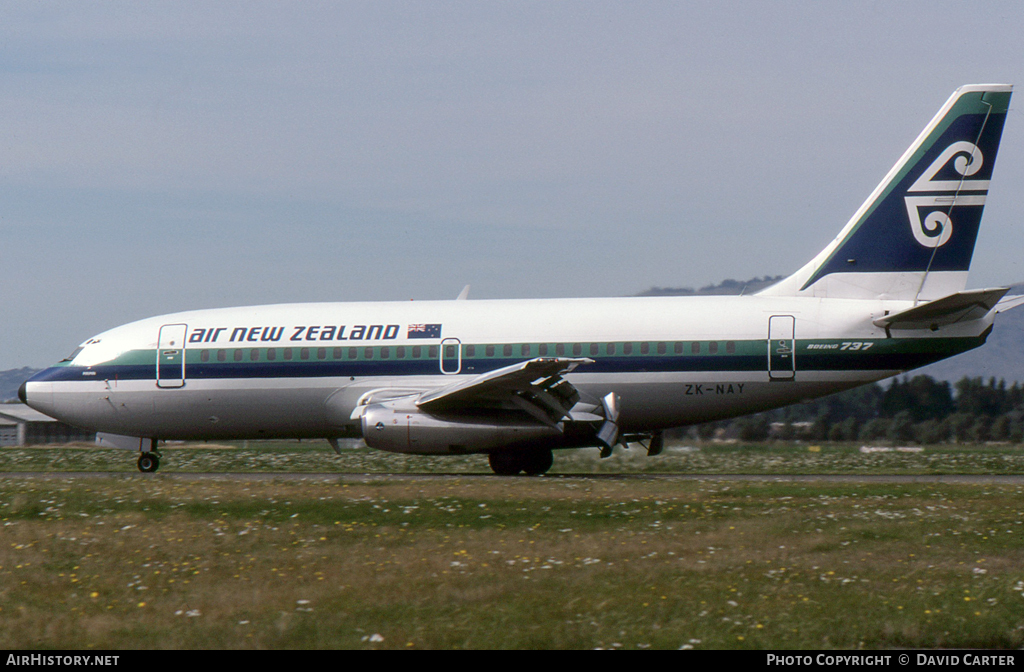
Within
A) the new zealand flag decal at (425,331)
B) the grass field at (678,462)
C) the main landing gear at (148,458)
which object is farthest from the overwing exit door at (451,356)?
the main landing gear at (148,458)

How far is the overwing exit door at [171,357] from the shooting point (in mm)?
27375

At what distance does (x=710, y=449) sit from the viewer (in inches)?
1401

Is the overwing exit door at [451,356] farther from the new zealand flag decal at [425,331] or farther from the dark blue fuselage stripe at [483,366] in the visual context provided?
the new zealand flag decal at [425,331]

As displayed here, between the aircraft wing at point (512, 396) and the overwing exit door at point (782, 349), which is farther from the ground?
the overwing exit door at point (782, 349)

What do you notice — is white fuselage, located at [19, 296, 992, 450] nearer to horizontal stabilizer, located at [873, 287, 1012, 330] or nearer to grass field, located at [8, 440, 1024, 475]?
horizontal stabilizer, located at [873, 287, 1012, 330]

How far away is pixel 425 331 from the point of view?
2625 cm

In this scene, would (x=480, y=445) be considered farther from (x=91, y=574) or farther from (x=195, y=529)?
(x=91, y=574)

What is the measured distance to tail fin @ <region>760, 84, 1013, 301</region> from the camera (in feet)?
82.5

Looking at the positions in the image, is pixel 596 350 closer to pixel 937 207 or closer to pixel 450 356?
pixel 450 356

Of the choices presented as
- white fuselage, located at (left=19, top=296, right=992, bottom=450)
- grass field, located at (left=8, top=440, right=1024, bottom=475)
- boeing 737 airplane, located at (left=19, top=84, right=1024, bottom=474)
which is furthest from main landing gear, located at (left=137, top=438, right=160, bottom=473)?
grass field, located at (left=8, top=440, right=1024, bottom=475)

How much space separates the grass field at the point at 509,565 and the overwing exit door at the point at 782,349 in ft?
13.6

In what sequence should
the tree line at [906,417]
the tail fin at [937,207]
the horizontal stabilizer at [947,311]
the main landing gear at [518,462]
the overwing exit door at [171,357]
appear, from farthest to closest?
1. the tree line at [906,417]
2. the overwing exit door at [171,357]
3. the main landing gear at [518,462]
4. the tail fin at [937,207]
5. the horizontal stabilizer at [947,311]

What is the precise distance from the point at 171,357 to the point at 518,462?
9.82 meters

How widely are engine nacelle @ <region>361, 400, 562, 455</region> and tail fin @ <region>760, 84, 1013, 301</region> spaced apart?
8.10m
